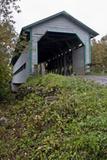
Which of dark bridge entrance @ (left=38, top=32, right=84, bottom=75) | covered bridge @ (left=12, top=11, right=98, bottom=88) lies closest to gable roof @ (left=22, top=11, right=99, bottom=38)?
covered bridge @ (left=12, top=11, right=98, bottom=88)

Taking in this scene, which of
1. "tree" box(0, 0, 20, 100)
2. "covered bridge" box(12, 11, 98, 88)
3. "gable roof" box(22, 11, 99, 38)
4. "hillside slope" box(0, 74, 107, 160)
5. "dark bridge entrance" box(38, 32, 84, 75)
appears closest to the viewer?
"hillside slope" box(0, 74, 107, 160)

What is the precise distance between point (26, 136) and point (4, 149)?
24.8 inches

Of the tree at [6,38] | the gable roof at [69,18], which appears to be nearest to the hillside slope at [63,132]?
the tree at [6,38]

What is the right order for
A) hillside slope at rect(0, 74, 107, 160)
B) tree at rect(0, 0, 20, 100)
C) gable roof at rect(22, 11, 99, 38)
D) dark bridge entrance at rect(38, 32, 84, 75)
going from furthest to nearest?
dark bridge entrance at rect(38, 32, 84, 75), gable roof at rect(22, 11, 99, 38), tree at rect(0, 0, 20, 100), hillside slope at rect(0, 74, 107, 160)

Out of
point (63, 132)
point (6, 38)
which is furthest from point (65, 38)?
point (63, 132)

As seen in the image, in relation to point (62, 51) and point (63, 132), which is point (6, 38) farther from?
point (62, 51)

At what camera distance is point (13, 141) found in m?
8.40

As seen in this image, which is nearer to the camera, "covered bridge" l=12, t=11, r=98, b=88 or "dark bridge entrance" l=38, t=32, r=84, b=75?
"covered bridge" l=12, t=11, r=98, b=88

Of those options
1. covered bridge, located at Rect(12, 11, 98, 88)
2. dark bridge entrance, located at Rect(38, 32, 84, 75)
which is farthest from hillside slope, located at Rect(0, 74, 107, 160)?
dark bridge entrance, located at Rect(38, 32, 84, 75)

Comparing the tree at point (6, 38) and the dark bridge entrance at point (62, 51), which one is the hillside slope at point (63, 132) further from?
the dark bridge entrance at point (62, 51)

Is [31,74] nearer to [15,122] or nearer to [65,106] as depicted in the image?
[15,122]

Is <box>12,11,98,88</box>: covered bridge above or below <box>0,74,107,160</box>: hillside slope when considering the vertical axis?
above

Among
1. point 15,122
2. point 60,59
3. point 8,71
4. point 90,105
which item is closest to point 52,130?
point 90,105

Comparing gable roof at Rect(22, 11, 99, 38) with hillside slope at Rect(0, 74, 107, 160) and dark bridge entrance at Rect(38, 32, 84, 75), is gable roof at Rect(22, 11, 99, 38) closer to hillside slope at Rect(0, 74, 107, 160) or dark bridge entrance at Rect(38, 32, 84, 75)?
dark bridge entrance at Rect(38, 32, 84, 75)
